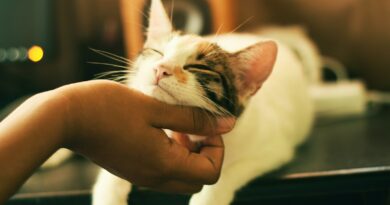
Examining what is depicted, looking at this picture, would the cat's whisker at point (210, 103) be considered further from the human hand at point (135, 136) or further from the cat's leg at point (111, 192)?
the cat's leg at point (111, 192)

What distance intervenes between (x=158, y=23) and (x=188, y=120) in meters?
0.28

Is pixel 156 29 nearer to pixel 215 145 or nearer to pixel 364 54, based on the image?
pixel 215 145

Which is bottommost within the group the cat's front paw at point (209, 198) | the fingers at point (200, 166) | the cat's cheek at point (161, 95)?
the cat's front paw at point (209, 198)

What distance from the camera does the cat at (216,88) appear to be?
0.65m

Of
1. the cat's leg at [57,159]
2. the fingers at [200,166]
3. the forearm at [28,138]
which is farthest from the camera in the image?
the cat's leg at [57,159]

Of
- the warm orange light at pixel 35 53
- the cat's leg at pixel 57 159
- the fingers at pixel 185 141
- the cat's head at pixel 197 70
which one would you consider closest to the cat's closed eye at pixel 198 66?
the cat's head at pixel 197 70

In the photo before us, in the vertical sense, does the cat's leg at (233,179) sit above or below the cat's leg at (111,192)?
above

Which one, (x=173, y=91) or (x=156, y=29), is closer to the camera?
(x=173, y=91)

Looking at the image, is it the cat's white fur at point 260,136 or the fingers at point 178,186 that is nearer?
the fingers at point 178,186

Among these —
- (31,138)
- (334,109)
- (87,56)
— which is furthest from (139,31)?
(31,138)

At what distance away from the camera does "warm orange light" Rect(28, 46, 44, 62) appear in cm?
129

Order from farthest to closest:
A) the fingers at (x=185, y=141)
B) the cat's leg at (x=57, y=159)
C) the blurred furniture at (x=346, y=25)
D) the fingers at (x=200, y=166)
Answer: the blurred furniture at (x=346, y=25) → the cat's leg at (x=57, y=159) → the fingers at (x=185, y=141) → the fingers at (x=200, y=166)

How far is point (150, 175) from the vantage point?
56 cm

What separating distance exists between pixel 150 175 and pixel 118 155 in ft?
0.19
